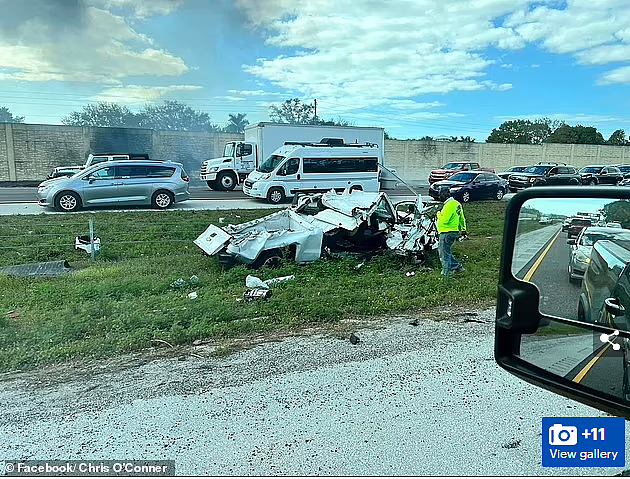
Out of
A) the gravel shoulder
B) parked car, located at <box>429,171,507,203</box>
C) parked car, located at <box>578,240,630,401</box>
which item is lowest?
the gravel shoulder

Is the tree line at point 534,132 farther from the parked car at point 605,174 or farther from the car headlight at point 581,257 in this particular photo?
the car headlight at point 581,257

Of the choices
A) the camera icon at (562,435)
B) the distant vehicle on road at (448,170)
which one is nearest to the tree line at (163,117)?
the distant vehicle on road at (448,170)

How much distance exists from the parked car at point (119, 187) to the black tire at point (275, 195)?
3.36 metres

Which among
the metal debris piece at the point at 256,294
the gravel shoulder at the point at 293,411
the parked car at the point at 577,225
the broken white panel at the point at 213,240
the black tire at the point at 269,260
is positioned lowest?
the gravel shoulder at the point at 293,411

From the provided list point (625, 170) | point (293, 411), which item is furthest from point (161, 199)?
point (625, 170)

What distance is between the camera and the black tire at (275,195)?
20.1 metres

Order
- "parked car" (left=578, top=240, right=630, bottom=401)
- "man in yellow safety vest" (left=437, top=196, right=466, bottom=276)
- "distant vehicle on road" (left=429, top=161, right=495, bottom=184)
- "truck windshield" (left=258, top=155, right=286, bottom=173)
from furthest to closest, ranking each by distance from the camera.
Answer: "distant vehicle on road" (left=429, top=161, right=495, bottom=184) → "truck windshield" (left=258, top=155, right=286, bottom=173) → "man in yellow safety vest" (left=437, top=196, right=466, bottom=276) → "parked car" (left=578, top=240, right=630, bottom=401)

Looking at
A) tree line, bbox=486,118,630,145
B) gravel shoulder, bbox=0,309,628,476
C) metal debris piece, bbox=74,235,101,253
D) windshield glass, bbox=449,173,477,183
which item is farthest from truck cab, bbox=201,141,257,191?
tree line, bbox=486,118,630,145

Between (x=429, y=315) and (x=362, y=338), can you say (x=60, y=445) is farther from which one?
(x=429, y=315)

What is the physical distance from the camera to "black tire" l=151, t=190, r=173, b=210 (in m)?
17.9

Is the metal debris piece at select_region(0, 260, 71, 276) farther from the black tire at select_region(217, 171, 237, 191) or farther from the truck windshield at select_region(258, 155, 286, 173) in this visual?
the black tire at select_region(217, 171, 237, 191)

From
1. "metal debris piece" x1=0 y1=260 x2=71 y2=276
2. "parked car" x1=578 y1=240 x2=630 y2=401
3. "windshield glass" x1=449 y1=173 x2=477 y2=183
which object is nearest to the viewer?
"parked car" x1=578 y1=240 x2=630 y2=401

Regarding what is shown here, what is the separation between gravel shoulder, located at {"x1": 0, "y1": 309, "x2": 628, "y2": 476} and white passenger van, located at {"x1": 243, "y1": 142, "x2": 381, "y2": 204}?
1548cm

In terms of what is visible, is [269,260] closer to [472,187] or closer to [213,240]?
[213,240]
